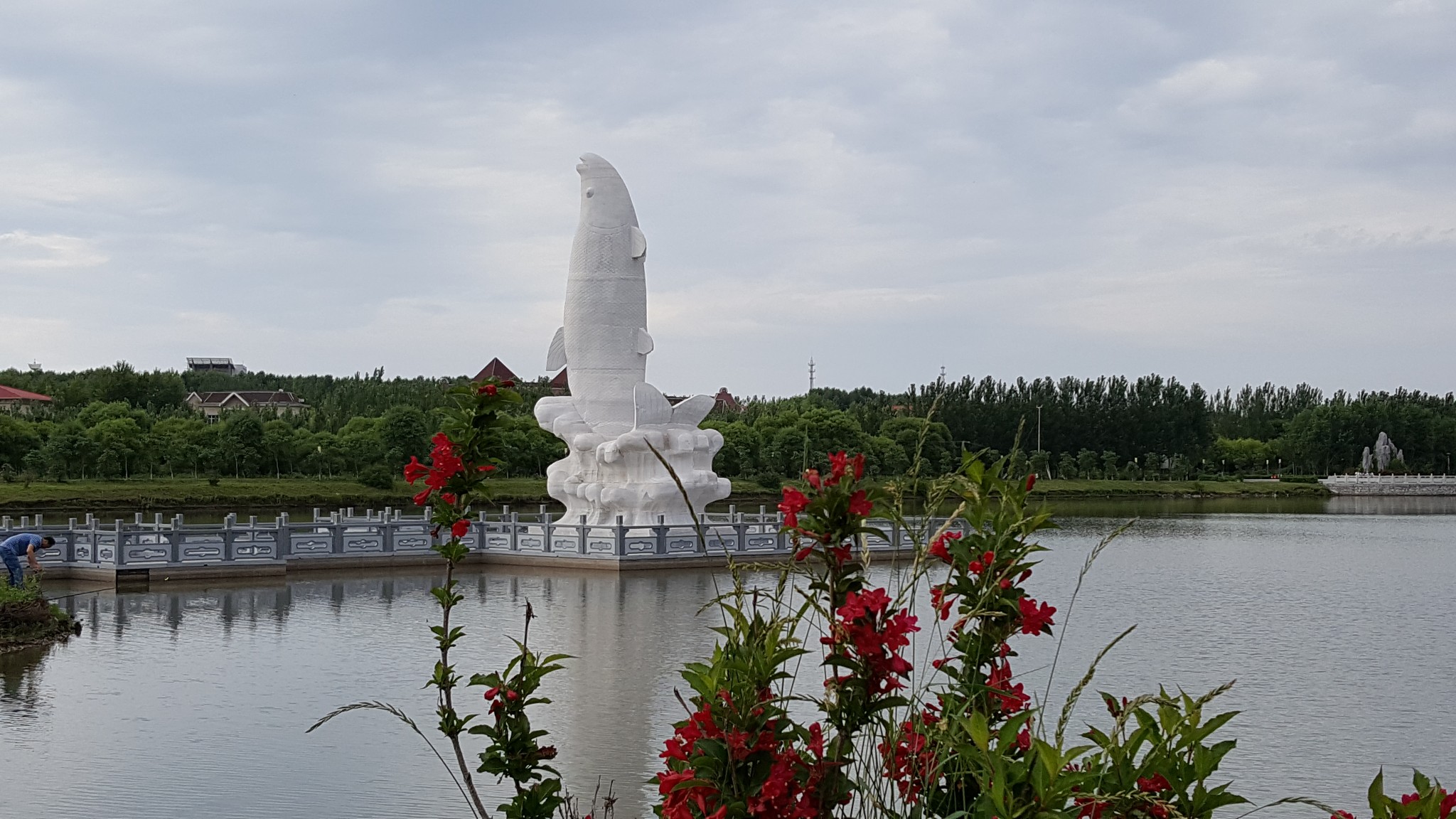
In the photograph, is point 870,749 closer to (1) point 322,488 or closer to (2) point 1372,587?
(2) point 1372,587

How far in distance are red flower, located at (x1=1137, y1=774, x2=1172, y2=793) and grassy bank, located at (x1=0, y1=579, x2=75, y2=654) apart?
10.3 m

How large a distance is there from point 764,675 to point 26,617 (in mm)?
10416

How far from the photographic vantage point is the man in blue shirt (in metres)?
12.7

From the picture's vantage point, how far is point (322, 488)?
3269 centimetres

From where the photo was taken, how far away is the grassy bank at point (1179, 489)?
146 feet

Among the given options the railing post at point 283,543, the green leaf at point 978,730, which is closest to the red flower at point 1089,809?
the green leaf at point 978,730

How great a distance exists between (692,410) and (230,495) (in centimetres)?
1455

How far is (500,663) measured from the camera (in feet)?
34.2

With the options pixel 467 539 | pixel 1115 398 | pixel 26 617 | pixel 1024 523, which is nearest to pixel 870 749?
pixel 1024 523

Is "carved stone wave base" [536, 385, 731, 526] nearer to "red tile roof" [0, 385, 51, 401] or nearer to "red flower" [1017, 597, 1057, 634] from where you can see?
"red flower" [1017, 597, 1057, 634]

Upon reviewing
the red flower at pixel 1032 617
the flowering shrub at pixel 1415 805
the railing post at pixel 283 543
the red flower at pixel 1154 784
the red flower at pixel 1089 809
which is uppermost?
the red flower at pixel 1032 617

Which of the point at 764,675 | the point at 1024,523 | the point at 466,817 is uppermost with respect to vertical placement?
the point at 1024,523

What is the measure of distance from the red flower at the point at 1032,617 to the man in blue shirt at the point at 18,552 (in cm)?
1180

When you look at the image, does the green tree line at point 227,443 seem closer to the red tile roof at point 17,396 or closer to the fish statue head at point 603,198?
the red tile roof at point 17,396
